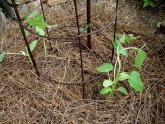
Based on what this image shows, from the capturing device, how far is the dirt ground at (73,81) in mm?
1347

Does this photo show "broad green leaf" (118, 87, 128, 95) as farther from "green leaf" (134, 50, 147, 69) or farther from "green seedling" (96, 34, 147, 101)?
"green leaf" (134, 50, 147, 69)

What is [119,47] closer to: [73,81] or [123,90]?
[123,90]

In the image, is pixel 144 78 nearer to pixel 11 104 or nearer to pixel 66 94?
pixel 66 94

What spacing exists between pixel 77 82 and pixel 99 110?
0.22 m

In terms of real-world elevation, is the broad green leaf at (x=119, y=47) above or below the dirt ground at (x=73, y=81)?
above


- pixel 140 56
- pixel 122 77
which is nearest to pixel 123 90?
pixel 122 77

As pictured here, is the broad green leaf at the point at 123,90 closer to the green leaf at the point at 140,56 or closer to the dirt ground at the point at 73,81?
the dirt ground at the point at 73,81

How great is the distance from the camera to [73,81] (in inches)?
58.7

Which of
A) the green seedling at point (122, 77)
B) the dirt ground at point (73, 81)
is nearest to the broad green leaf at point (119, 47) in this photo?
the green seedling at point (122, 77)

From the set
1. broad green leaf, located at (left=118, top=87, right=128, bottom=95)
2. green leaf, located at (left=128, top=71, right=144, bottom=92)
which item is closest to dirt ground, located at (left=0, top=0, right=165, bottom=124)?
broad green leaf, located at (left=118, top=87, right=128, bottom=95)

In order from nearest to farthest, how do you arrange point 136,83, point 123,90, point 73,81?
point 136,83
point 123,90
point 73,81

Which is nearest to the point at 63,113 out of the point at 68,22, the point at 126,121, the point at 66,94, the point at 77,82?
the point at 66,94

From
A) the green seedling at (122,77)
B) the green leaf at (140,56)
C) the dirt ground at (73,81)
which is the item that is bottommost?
the dirt ground at (73,81)

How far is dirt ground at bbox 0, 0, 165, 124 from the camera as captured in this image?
1347 mm
